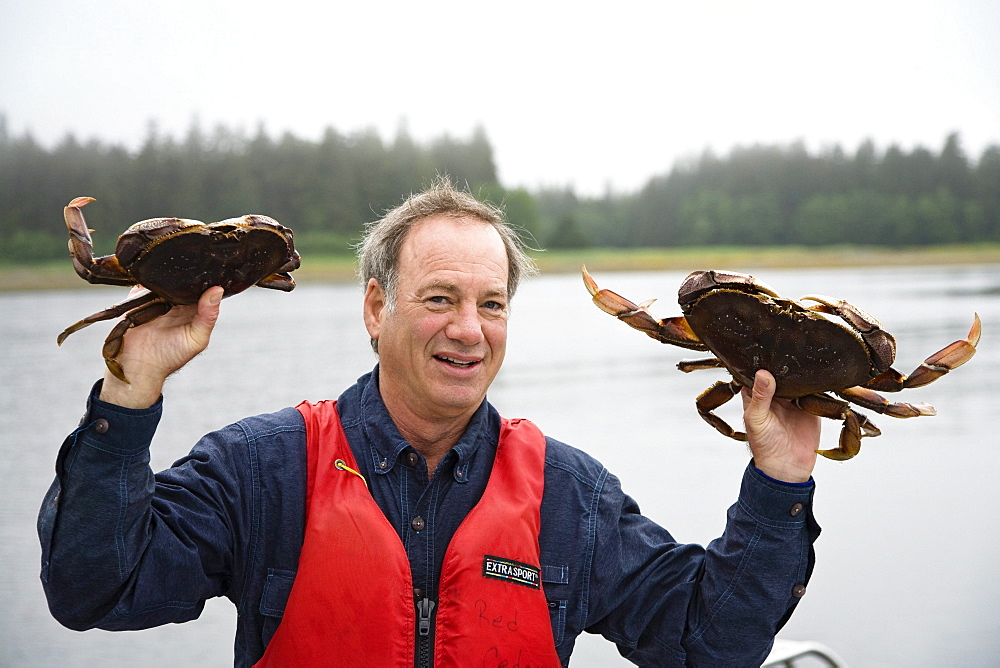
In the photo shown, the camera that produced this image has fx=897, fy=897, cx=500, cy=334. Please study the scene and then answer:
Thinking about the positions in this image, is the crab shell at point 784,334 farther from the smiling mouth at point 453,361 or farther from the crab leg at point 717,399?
the smiling mouth at point 453,361

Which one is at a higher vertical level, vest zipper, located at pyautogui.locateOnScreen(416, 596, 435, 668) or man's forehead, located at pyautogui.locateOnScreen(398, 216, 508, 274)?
man's forehead, located at pyautogui.locateOnScreen(398, 216, 508, 274)

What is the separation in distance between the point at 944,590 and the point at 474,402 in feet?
26.6

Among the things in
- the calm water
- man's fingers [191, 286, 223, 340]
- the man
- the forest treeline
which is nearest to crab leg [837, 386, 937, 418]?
the man

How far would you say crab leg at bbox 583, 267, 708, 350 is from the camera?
2619 millimetres

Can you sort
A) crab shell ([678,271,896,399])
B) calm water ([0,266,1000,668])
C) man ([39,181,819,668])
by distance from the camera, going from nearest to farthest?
crab shell ([678,271,896,399]) → man ([39,181,819,668]) → calm water ([0,266,1000,668])

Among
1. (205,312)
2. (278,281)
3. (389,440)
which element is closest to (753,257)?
(389,440)

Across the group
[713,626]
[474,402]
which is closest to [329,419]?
[474,402]

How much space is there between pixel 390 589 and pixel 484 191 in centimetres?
1787

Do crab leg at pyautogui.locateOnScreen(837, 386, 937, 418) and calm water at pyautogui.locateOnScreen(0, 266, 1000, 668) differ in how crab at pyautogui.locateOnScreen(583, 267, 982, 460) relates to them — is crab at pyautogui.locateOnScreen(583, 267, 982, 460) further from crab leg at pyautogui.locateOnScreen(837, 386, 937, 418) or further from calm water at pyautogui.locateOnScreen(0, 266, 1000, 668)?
calm water at pyautogui.locateOnScreen(0, 266, 1000, 668)

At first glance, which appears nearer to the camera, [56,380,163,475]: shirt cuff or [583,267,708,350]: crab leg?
[56,380,163,475]: shirt cuff

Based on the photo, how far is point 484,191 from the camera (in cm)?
1997

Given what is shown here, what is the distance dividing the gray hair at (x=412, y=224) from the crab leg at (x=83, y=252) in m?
0.82

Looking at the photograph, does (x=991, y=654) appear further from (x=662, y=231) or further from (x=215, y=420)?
(x=662, y=231)

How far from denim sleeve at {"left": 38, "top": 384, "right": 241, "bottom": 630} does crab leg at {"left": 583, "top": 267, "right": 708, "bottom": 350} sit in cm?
128
